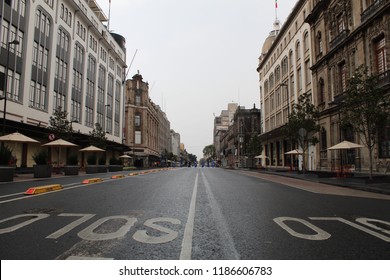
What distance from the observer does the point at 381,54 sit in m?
22.8

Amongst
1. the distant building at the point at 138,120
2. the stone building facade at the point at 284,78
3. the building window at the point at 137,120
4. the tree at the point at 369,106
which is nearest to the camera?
the tree at the point at 369,106

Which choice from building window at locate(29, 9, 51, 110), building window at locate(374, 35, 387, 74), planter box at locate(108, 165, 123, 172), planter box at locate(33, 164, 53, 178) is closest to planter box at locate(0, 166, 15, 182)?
planter box at locate(33, 164, 53, 178)

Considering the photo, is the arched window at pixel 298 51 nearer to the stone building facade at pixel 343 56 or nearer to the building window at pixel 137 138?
the stone building facade at pixel 343 56

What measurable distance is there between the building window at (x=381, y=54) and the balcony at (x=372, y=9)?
2065 mm

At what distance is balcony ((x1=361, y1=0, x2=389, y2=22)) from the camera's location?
22.0 m

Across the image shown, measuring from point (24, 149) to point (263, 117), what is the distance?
45094mm

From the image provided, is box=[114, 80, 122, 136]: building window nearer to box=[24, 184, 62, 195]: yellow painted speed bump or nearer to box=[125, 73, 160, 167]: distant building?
box=[125, 73, 160, 167]: distant building

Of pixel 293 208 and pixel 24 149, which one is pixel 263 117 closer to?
pixel 24 149

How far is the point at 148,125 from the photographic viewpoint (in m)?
87.8

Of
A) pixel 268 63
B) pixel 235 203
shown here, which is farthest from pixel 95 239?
pixel 268 63

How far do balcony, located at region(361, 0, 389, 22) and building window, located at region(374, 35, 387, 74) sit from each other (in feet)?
6.78

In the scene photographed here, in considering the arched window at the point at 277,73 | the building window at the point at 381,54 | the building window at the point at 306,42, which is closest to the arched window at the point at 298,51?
the building window at the point at 306,42

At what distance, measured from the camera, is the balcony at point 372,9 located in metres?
22.0

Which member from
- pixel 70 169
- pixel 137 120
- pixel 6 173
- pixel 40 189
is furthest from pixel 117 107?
pixel 40 189
